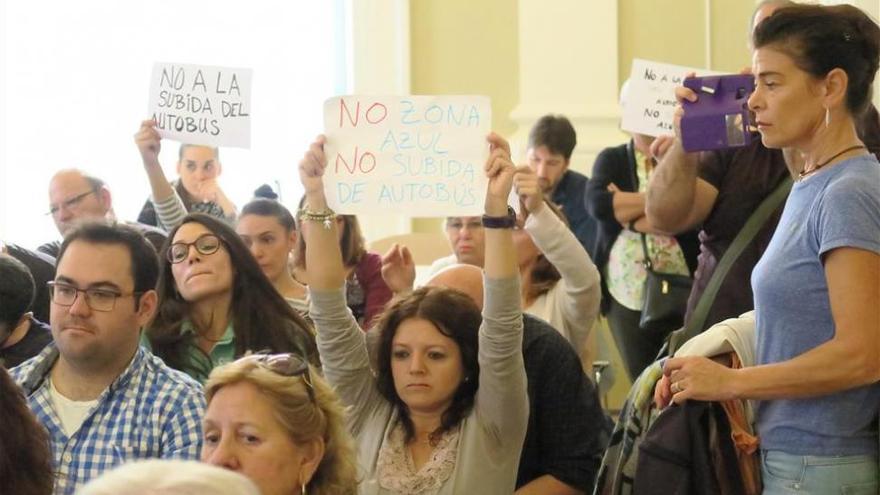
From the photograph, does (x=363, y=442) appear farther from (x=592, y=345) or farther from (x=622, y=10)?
(x=622, y=10)

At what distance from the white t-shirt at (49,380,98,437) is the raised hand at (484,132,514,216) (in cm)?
97

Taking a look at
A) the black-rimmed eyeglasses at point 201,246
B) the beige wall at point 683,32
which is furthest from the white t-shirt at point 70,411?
the beige wall at point 683,32

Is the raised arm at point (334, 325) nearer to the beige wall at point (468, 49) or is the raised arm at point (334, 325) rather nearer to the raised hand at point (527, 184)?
the raised hand at point (527, 184)

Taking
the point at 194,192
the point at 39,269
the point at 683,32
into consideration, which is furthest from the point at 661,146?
the point at 683,32

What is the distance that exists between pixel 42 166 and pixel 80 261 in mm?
4121

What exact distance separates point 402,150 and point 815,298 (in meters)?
1.20

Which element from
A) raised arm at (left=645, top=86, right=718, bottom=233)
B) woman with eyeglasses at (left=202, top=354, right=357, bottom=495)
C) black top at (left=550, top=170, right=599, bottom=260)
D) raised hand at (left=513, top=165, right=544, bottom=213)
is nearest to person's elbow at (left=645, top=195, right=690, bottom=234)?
raised arm at (left=645, top=86, right=718, bottom=233)

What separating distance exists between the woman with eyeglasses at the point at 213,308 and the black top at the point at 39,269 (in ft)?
1.90

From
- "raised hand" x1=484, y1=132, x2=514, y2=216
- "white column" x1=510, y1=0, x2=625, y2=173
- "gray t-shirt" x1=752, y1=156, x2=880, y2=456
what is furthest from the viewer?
"white column" x1=510, y1=0, x2=625, y2=173

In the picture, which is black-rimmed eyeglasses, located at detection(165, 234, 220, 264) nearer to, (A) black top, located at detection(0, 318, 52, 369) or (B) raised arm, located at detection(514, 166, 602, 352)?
(A) black top, located at detection(0, 318, 52, 369)

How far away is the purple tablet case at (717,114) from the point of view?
3.22 m

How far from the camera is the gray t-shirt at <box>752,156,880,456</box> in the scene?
8.25ft

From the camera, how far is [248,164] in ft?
23.9

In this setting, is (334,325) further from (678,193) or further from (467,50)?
(467,50)
